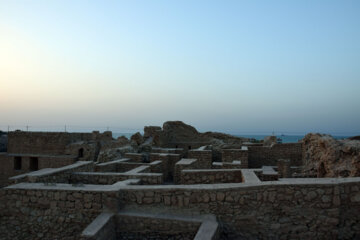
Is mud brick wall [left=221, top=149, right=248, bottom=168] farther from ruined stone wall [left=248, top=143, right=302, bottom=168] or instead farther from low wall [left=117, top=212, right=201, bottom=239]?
low wall [left=117, top=212, right=201, bottom=239]

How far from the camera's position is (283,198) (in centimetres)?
511

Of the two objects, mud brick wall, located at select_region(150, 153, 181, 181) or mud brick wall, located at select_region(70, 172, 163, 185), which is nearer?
mud brick wall, located at select_region(70, 172, 163, 185)

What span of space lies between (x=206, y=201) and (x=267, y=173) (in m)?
2.34

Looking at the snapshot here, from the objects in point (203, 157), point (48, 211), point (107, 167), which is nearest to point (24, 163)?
point (107, 167)

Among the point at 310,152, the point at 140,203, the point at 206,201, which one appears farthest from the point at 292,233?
the point at 310,152

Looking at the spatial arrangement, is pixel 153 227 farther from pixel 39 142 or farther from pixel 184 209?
pixel 39 142

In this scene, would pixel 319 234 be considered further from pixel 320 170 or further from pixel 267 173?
pixel 320 170

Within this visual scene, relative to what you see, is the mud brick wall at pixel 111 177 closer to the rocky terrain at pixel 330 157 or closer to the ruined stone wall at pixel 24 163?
the rocky terrain at pixel 330 157

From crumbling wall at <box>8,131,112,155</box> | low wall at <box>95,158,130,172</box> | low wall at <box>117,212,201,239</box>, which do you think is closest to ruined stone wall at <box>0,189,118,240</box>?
low wall at <box>117,212,201,239</box>

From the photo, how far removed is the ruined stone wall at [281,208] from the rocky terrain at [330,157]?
109 inches

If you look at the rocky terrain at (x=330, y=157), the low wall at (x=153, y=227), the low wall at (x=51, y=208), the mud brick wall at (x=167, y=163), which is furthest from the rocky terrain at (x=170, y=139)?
the low wall at (x=153, y=227)

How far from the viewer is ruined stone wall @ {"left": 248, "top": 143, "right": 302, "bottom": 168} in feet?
40.7

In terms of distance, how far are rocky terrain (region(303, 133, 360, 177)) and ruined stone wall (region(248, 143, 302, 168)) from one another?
0.48 m

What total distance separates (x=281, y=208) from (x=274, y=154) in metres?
7.69
